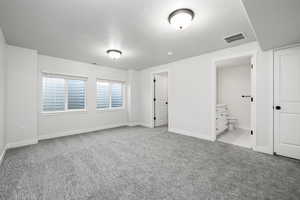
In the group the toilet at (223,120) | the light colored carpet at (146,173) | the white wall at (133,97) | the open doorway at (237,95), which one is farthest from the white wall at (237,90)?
the white wall at (133,97)

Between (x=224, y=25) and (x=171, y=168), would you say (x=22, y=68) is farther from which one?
(x=224, y=25)

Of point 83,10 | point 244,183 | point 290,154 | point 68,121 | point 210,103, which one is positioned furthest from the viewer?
point 68,121

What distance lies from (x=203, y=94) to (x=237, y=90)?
8.00 ft

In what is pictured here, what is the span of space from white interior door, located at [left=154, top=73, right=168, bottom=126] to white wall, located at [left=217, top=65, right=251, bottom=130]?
244 centimetres

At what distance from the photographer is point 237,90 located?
16.5ft

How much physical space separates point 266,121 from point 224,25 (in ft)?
7.29

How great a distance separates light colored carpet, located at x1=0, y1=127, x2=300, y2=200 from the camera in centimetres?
152


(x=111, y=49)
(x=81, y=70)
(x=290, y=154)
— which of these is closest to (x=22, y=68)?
(x=81, y=70)

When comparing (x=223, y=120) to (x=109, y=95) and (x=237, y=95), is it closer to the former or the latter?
(x=237, y=95)

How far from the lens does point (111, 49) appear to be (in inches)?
127

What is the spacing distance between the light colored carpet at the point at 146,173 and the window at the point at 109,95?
225cm

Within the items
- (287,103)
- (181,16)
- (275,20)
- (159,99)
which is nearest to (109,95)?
(159,99)

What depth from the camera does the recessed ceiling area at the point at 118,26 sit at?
67.6 inches

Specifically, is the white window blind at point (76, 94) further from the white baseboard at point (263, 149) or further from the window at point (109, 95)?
the white baseboard at point (263, 149)
